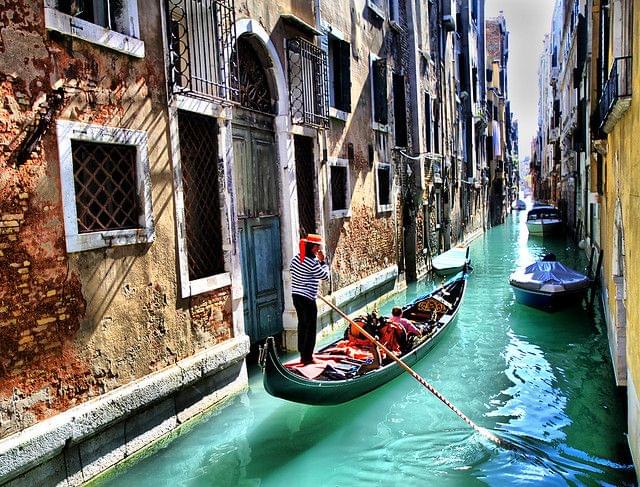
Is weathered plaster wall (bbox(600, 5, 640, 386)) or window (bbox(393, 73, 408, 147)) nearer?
weathered plaster wall (bbox(600, 5, 640, 386))

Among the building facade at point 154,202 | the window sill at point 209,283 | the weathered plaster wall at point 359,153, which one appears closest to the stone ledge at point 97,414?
the building facade at point 154,202

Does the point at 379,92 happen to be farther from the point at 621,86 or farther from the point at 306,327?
the point at 621,86

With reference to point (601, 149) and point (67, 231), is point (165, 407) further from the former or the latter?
point (601, 149)

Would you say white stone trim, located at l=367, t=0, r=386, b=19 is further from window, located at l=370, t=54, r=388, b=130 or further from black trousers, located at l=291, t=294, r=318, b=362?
black trousers, located at l=291, t=294, r=318, b=362

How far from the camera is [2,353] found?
11.0 feet

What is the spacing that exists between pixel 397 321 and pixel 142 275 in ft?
10.1

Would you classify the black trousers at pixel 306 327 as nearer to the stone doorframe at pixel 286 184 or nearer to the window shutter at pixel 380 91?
the stone doorframe at pixel 286 184

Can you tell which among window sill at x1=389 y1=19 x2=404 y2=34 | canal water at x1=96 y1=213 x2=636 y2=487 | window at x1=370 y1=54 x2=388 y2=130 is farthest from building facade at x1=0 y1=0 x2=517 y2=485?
window sill at x1=389 y1=19 x2=404 y2=34

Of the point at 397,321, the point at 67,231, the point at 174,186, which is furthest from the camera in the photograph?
the point at 397,321

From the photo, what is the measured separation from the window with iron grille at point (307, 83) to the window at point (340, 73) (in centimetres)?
94

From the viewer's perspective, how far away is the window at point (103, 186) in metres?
3.81

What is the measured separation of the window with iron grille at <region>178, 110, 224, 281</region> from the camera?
5156mm

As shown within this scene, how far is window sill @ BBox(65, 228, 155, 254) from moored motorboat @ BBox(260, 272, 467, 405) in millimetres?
1304

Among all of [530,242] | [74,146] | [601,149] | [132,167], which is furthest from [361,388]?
[530,242]
